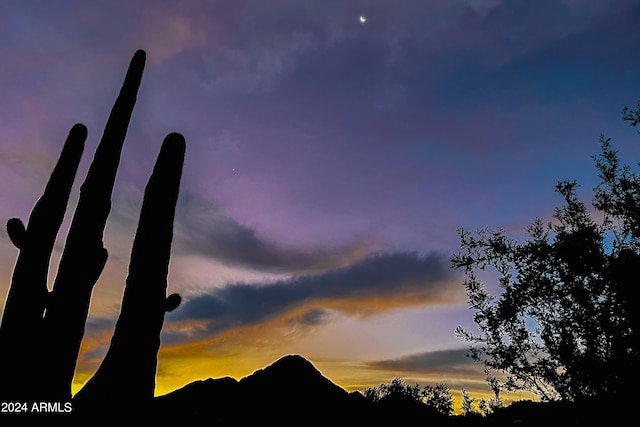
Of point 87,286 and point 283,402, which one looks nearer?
point 87,286

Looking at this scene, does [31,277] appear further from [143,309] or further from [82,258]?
[143,309]

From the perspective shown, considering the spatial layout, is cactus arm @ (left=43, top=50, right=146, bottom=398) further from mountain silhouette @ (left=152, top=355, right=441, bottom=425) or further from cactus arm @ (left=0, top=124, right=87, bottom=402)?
mountain silhouette @ (left=152, top=355, right=441, bottom=425)

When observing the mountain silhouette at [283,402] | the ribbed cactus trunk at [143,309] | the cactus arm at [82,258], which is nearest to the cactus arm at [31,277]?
the cactus arm at [82,258]

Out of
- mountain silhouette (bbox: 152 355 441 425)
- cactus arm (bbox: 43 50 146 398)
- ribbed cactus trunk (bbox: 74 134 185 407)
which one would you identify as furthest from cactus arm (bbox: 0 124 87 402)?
mountain silhouette (bbox: 152 355 441 425)

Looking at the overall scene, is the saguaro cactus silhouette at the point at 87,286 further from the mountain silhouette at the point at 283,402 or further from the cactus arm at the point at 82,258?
the mountain silhouette at the point at 283,402

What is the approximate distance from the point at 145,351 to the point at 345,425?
23.9 ft

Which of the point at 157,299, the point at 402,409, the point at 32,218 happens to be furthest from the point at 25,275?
the point at 402,409

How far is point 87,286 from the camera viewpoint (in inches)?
390

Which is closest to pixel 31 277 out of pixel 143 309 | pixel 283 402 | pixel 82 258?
pixel 82 258

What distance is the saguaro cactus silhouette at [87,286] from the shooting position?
25.5ft

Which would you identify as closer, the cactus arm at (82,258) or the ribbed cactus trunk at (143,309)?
the ribbed cactus trunk at (143,309)

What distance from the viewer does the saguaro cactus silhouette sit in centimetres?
778

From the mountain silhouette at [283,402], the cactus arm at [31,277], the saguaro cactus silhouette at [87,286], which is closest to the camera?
the saguaro cactus silhouette at [87,286]

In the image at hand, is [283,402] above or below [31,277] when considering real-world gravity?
below
